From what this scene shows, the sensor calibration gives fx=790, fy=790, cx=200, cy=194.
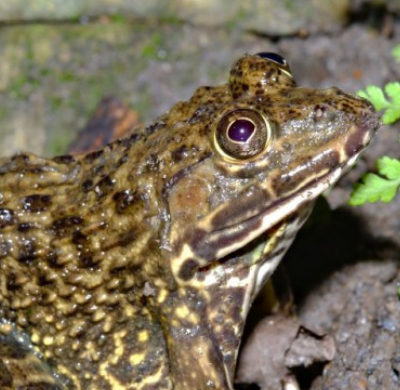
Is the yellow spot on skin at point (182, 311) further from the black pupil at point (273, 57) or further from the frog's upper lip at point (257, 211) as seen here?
the black pupil at point (273, 57)

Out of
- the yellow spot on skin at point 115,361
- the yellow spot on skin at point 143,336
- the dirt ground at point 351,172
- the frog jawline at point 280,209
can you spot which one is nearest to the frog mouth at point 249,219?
the frog jawline at point 280,209

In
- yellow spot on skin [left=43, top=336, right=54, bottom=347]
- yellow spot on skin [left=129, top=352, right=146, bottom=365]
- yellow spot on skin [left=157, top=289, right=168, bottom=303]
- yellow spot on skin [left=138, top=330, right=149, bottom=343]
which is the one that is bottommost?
yellow spot on skin [left=129, top=352, right=146, bottom=365]

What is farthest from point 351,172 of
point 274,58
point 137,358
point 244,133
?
point 137,358

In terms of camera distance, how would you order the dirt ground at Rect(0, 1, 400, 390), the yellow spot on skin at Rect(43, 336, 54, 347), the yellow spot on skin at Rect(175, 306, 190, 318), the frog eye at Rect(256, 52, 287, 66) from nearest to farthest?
the yellow spot on skin at Rect(175, 306, 190, 318) < the frog eye at Rect(256, 52, 287, 66) < the yellow spot on skin at Rect(43, 336, 54, 347) < the dirt ground at Rect(0, 1, 400, 390)

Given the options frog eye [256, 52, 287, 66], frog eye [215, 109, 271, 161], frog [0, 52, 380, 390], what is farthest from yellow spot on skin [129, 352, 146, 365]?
frog eye [256, 52, 287, 66]

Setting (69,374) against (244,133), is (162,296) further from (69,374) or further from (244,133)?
A: (244,133)

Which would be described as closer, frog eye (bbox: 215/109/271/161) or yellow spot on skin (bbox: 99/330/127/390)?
frog eye (bbox: 215/109/271/161)

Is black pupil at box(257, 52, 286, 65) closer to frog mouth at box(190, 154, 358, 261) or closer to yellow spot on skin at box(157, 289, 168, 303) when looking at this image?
frog mouth at box(190, 154, 358, 261)

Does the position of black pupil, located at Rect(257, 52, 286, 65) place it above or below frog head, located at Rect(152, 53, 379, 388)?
above
